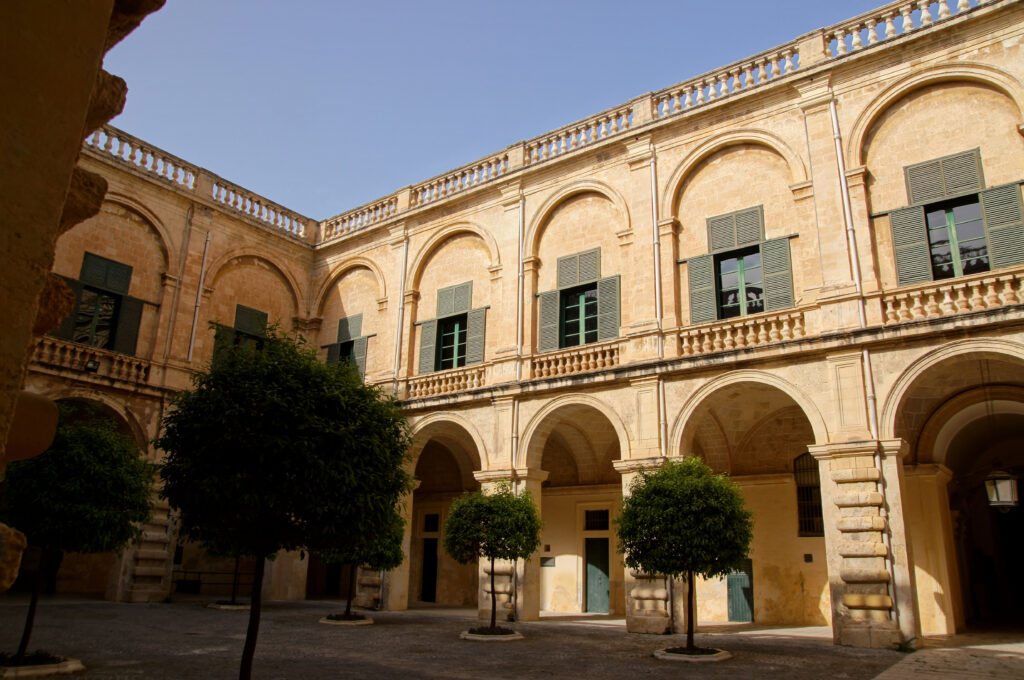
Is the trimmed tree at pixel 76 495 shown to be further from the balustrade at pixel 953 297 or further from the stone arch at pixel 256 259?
the balustrade at pixel 953 297

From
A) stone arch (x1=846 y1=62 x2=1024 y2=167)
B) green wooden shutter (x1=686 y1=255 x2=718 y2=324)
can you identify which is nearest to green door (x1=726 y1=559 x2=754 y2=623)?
green wooden shutter (x1=686 y1=255 x2=718 y2=324)

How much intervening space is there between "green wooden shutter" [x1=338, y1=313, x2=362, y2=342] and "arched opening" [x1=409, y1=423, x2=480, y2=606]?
12.3ft

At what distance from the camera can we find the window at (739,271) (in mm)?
14547

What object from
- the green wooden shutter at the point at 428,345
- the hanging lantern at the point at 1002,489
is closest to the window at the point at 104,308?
the green wooden shutter at the point at 428,345

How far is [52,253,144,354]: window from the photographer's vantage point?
18.1 m

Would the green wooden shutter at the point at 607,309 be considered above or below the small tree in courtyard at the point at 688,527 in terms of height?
above

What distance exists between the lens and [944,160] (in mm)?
13266

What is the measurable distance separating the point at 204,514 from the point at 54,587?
16379mm

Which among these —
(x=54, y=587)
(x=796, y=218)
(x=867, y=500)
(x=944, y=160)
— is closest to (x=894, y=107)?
(x=944, y=160)

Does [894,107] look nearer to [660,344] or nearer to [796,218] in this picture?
[796,218]

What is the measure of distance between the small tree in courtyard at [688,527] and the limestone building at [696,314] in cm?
207

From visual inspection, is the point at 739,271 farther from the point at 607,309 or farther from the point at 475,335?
the point at 475,335

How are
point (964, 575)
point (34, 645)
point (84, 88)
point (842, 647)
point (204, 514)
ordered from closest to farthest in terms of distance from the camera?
point (84, 88)
point (204, 514)
point (34, 645)
point (842, 647)
point (964, 575)

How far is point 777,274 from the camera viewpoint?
1455 centimetres
